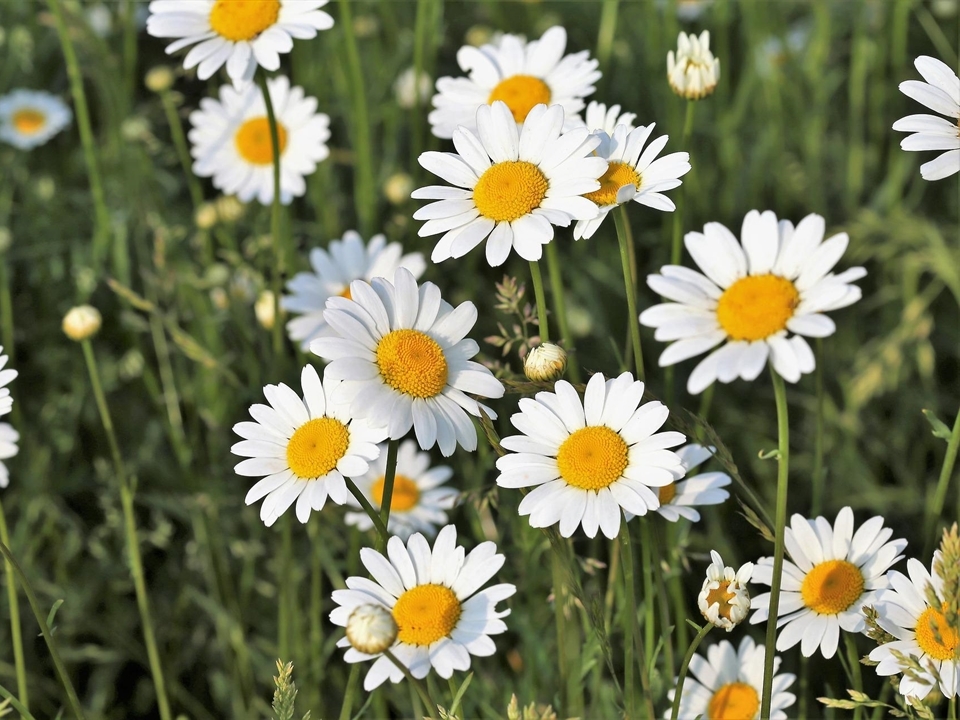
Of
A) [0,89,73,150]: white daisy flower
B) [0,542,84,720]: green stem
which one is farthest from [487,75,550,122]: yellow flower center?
[0,89,73,150]: white daisy flower

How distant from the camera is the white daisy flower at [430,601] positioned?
1353 millimetres

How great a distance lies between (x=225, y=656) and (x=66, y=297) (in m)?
1.20

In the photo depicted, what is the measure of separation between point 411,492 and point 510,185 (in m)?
0.93

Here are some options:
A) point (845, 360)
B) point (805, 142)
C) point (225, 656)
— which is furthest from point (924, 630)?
point (805, 142)

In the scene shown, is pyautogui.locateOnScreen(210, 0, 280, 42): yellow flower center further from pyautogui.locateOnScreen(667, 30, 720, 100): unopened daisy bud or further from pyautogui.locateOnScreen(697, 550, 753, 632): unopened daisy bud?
pyautogui.locateOnScreen(697, 550, 753, 632): unopened daisy bud

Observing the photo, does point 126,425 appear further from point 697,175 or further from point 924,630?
point 924,630

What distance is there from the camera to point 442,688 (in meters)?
2.18

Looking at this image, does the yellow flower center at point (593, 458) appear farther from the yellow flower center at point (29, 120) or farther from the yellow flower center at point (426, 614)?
the yellow flower center at point (29, 120)

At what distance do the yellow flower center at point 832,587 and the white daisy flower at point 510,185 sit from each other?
638mm

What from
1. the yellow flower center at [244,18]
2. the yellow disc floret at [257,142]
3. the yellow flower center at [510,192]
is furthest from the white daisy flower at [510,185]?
the yellow disc floret at [257,142]

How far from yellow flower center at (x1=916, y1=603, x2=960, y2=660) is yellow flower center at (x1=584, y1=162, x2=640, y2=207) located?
730 mm

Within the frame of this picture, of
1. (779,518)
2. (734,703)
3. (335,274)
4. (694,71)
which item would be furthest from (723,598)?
(335,274)

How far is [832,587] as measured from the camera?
151cm

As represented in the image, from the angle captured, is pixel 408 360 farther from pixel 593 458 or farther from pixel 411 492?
pixel 411 492
